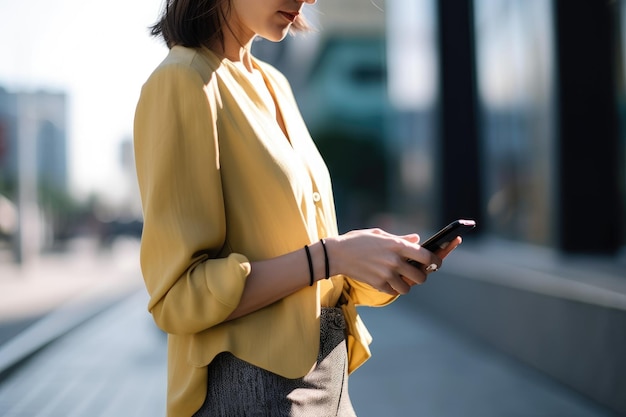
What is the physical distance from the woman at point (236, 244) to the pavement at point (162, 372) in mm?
4088

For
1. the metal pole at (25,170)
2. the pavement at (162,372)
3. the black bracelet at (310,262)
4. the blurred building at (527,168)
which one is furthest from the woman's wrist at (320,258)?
the metal pole at (25,170)

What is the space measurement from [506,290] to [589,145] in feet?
5.27

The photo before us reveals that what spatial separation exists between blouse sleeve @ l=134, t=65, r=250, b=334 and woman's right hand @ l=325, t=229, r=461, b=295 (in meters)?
0.15

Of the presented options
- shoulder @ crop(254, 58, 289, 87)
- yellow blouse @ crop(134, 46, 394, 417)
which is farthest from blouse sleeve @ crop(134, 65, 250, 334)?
shoulder @ crop(254, 58, 289, 87)

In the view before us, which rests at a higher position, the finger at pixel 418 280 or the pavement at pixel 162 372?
the finger at pixel 418 280

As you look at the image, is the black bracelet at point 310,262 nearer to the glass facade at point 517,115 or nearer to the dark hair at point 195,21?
the dark hair at point 195,21

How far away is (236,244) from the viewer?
1277 mm

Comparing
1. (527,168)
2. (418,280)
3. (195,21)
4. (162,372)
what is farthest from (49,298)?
(418,280)

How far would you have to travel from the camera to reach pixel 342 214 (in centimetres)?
5381

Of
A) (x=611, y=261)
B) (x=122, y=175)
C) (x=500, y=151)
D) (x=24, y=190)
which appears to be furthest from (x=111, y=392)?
(x=122, y=175)

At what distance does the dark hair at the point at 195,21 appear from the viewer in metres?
1.35

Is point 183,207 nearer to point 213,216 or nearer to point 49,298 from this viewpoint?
point 213,216

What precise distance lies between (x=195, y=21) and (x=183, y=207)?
381 millimetres

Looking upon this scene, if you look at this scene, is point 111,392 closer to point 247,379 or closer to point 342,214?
point 247,379
